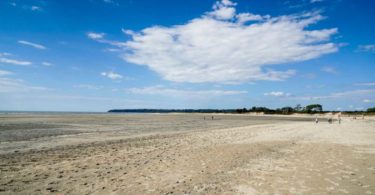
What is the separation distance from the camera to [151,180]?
817cm

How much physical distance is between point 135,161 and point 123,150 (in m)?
2.98

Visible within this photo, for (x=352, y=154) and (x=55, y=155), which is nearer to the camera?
(x=55, y=155)

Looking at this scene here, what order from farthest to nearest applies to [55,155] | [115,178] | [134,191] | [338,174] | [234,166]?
[55,155], [234,166], [338,174], [115,178], [134,191]

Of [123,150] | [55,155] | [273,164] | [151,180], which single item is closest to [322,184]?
[273,164]

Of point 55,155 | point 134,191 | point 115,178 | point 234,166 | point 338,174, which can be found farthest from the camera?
point 55,155

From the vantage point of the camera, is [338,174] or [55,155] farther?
[55,155]

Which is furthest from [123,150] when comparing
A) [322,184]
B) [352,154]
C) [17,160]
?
[352,154]

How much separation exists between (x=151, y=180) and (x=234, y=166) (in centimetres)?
361

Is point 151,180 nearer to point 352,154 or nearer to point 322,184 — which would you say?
point 322,184

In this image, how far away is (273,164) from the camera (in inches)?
417

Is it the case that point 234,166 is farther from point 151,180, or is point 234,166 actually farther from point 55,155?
point 55,155

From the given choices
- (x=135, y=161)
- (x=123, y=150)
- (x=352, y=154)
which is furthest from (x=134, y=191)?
(x=352, y=154)

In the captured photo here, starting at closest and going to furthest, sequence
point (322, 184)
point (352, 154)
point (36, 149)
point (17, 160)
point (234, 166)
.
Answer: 1. point (322, 184)
2. point (234, 166)
3. point (17, 160)
4. point (352, 154)
5. point (36, 149)

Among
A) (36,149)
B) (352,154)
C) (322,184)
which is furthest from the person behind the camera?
(36,149)
